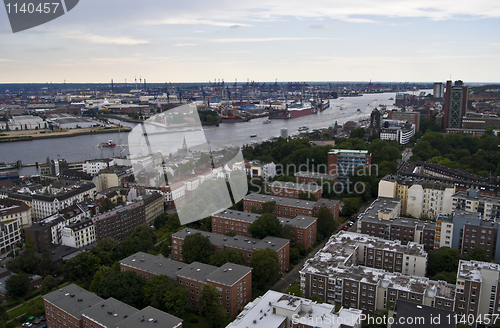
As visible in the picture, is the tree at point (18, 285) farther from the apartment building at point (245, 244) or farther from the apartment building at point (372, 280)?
the apartment building at point (372, 280)

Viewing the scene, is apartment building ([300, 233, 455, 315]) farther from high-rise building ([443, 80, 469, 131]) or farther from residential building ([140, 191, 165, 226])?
high-rise building ([443, 80, 469, 131])

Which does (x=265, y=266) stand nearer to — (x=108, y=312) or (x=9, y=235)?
(x=108, y=312)

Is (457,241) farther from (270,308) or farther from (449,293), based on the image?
(270,308)

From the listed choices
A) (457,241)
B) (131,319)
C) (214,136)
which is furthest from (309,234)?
(214,136)

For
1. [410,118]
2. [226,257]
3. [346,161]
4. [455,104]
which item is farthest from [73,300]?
[410,118]

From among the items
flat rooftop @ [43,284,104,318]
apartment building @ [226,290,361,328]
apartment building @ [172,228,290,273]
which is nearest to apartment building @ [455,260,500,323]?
apartment building @ [226,290,361,328]

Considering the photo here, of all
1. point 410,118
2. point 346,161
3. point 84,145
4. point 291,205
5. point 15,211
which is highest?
point 410,118
